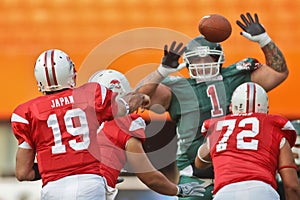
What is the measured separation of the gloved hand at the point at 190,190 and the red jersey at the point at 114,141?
1.67ft

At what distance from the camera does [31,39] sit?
11.0m

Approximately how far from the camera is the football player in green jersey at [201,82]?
267 inches

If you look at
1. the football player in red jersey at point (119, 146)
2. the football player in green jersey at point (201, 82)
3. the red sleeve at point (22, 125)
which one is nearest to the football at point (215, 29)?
the football player in green jersey at point (201, 82)

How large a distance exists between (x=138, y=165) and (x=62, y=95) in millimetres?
790

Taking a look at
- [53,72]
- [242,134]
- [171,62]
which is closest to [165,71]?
[171,62]

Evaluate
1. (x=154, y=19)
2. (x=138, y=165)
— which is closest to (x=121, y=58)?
(x=154, y=19)

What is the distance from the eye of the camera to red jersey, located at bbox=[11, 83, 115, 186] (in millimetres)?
5375

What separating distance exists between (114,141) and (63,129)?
0.53 m

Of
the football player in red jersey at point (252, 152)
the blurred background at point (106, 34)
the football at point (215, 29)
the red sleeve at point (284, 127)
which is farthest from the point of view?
the blurred background at point (106, 34)

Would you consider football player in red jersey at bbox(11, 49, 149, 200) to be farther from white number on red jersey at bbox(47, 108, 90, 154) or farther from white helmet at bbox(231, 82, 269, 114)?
white helmet at bbox(231, 82, 269, 114)

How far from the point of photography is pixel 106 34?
11.0 m

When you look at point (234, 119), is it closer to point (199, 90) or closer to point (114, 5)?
point (199, 90)

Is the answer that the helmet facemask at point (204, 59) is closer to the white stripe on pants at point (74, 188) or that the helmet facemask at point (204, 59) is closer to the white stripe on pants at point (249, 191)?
the white stripe on pants at point (249, 191)

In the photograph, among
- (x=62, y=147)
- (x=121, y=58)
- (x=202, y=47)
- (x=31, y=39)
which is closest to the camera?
(x=62, y=147)
